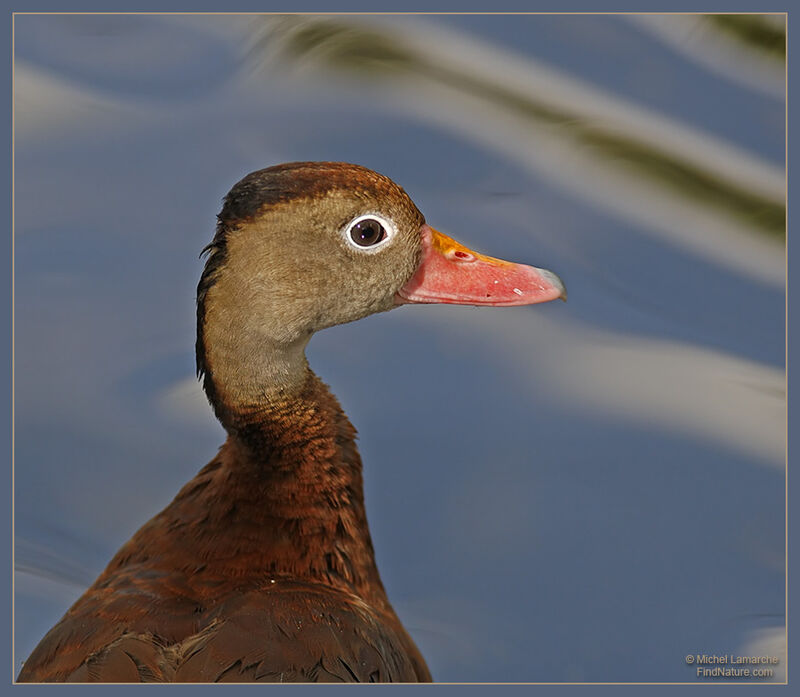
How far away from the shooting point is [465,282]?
3.12m

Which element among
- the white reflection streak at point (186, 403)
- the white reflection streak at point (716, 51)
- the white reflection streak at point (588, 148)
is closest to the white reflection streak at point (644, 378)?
the white reflection streak at point (588, 148)

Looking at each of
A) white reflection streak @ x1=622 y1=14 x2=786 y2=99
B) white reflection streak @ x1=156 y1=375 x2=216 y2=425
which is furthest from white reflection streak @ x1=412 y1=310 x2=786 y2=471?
white reflection streak @ x1=622 y1=14 x2=786 y2=99

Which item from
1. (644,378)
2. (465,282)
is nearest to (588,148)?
(644,378)

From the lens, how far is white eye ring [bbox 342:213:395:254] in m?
2.92

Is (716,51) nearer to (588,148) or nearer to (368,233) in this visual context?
(588,148)

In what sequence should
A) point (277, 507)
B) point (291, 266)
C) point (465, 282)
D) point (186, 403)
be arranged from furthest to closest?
1. point (186, 403)
2. point (465, 282)
3. point (277, 507)
4. point (291, 266)

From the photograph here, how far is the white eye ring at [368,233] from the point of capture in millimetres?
2920

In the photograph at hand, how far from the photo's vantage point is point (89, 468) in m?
4.11

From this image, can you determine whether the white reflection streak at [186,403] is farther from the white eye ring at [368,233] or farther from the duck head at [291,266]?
the white eye ring at [368,233]

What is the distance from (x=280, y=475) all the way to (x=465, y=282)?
72 centimetres

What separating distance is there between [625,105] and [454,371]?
4.49 ft

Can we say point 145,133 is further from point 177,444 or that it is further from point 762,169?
point 762,169

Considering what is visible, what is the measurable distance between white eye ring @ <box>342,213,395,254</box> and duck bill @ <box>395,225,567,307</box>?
5.8 inches

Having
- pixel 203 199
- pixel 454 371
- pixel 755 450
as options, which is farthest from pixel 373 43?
pixel 755 450
